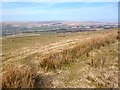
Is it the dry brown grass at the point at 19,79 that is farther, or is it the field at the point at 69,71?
the field at the point at 69,71

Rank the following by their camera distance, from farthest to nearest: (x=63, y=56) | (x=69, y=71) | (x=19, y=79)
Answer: (x=63, y=56), (x=69, y=71), (x=19, y=79)

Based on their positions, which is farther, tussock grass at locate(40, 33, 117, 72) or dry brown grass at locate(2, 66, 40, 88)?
tussock grass at locate(40, 33, 117, 72)

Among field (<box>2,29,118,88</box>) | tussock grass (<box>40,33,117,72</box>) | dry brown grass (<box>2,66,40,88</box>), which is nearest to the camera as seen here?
dry brown grass (<box>2,66,40,88</box>)

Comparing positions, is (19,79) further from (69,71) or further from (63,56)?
(63,56)

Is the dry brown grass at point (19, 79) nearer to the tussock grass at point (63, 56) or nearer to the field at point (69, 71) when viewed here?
the field at point (69, 71)

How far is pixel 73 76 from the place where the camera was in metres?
12.7

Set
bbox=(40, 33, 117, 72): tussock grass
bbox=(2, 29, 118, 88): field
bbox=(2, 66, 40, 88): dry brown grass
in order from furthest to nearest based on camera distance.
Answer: bbox=(40, 33, 117, 72): tussock grass < bbox=(2, 29, 118, 88): field < bbox=(2, 66, 40, 88): dry brown grass

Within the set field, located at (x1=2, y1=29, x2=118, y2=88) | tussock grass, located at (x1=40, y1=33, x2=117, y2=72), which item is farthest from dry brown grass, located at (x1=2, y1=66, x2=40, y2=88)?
tussock grass, located at (x1=40, y1=33, x2=117, y2=72)

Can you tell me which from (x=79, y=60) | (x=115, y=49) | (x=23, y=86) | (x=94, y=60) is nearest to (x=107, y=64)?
(x=94, y=60)

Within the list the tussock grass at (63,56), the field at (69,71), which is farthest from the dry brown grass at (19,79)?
the tussock grass at (63,56)

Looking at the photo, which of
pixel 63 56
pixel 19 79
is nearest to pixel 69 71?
pixel 63 56

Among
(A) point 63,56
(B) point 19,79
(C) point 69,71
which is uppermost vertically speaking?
(A) point 63,56

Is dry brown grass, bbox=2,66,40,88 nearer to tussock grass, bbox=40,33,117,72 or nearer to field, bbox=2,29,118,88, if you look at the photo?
field, bbox=2,29,118,88

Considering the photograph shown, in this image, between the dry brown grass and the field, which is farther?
the field
